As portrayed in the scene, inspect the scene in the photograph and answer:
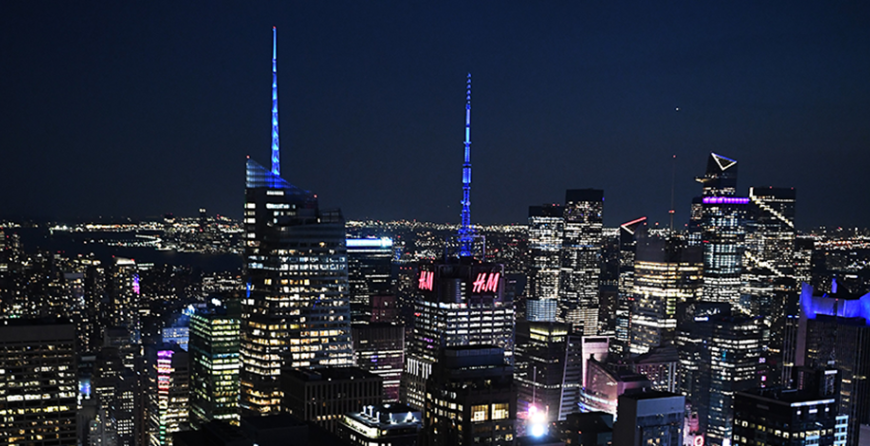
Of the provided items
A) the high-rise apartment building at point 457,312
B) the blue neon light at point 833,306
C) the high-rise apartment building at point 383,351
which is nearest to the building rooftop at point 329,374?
the high-rise apartment building at point 457,312

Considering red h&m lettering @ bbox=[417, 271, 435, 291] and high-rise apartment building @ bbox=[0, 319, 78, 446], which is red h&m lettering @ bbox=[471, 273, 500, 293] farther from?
high-rise apartment building @ bbox=[0, 319, 78, 446]

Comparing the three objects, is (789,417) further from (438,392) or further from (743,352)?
(743,352)

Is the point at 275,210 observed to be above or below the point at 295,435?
above

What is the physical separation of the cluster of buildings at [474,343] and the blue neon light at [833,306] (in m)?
0.16

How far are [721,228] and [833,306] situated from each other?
64.6 metres

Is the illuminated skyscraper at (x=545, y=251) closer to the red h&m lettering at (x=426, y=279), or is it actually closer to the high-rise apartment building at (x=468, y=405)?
the red h&m lettering at (x=426, y=279)

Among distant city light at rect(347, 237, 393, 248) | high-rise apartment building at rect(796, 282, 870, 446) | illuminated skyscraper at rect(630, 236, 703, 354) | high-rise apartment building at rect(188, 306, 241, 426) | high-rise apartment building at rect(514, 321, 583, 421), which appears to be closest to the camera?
high-rise apartment building at rect(796, 282, 870, 446)

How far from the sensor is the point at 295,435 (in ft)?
138

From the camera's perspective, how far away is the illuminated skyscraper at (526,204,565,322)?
14088 centimetres

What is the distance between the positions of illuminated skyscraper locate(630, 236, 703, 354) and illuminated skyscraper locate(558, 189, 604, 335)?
10769 millimetres

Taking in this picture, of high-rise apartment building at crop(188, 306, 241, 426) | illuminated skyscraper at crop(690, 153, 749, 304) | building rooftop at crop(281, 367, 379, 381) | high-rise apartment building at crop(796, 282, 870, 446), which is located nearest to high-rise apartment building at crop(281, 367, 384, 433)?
building rooftop at crop(281, 367, 379, 381)

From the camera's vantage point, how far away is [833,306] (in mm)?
67688

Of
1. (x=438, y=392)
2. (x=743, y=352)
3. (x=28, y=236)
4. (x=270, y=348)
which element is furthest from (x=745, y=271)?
(x=28, y=236)

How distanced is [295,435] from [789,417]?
2644cm
